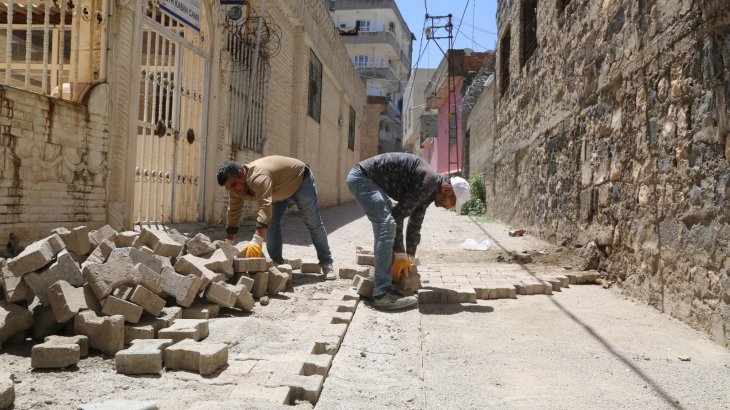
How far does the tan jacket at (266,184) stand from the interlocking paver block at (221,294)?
0.96 m

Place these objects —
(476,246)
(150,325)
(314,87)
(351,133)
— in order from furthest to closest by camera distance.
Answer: (351,133)
(314,87)
(476,246)
(150,325)

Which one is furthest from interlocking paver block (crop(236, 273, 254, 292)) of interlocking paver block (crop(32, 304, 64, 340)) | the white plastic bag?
the white plastic bag

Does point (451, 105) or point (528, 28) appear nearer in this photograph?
point (528, 28)

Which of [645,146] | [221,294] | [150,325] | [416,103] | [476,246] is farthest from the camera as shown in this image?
[416,103]

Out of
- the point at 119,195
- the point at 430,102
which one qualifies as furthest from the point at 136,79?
the point at 430,102

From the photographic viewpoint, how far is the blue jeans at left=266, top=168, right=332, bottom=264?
5.37 metres

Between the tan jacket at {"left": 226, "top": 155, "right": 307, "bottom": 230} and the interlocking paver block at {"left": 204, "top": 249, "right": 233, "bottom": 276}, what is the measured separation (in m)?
0.53

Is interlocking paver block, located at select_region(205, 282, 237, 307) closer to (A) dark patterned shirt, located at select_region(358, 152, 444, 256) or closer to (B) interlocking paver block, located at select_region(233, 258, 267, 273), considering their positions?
(B) interlocking paver block, located at select_region(233, 258, 267, 273)

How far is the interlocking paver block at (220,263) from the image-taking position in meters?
3.94

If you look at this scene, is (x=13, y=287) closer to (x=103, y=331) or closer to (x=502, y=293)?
(x=103, y=331)

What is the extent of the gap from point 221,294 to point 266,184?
1.26 meters

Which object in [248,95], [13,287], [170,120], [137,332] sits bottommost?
[137,332]

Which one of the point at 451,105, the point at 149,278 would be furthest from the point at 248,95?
the point at 451,105

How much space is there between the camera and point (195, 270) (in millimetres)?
Result: 3674
